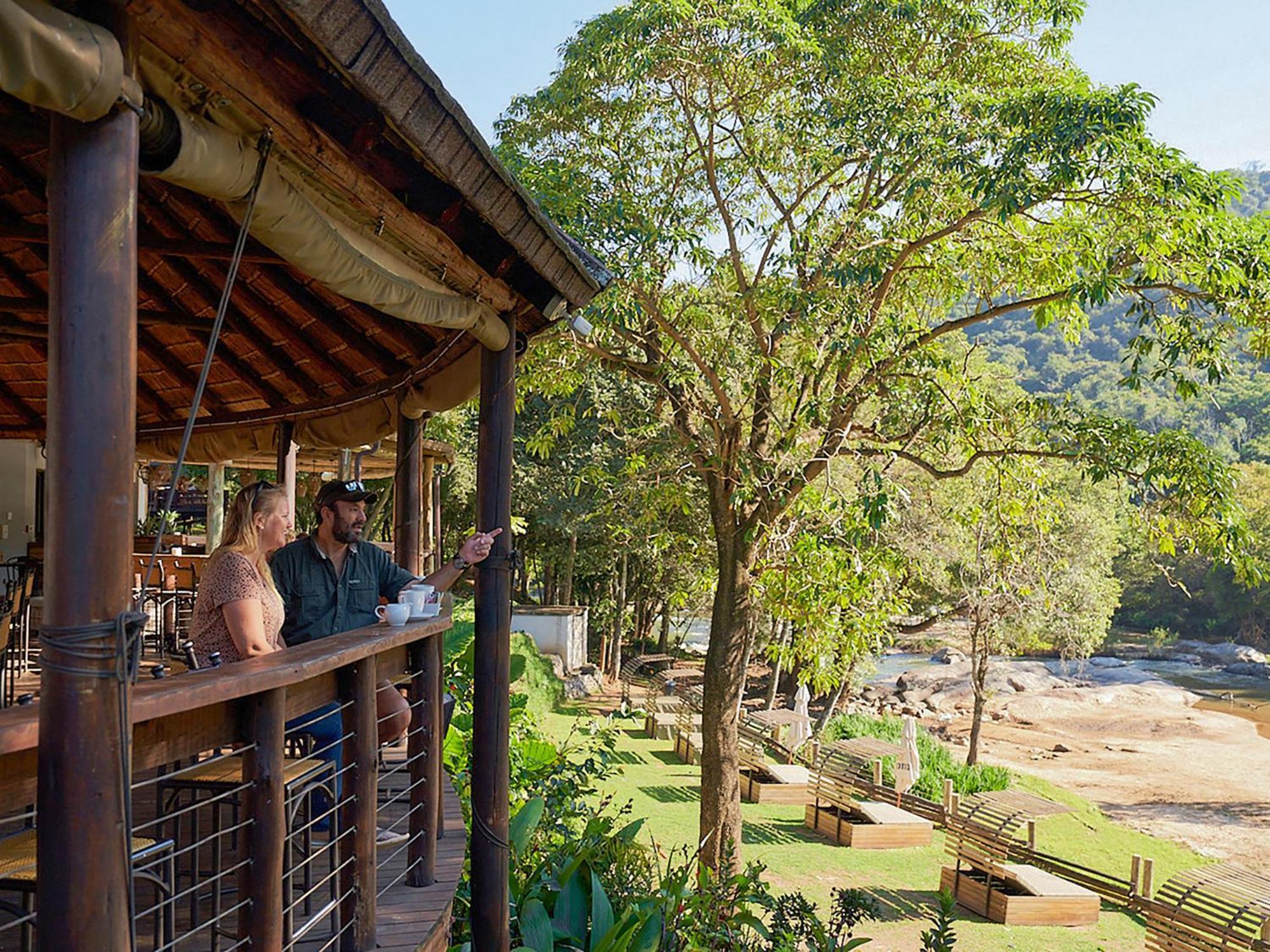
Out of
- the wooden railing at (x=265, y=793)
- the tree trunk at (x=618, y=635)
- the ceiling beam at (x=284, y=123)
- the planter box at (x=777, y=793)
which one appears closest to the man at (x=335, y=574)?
the wooden railing at (x=265, y=793)

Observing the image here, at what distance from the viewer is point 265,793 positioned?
8.50 feet

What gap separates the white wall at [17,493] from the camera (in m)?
13.4

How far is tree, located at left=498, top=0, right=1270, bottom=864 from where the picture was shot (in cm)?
912

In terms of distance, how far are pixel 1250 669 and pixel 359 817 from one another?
47.9 metres

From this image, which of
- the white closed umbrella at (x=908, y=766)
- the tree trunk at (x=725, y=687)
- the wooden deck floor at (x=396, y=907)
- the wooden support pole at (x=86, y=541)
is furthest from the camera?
the white closed umbrella at (x=908, y=766)

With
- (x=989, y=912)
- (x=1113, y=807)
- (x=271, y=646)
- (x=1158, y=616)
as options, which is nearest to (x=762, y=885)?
(x=271, y=646)

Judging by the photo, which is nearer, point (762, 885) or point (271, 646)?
point (271, 646)

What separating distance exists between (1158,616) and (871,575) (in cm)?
4714

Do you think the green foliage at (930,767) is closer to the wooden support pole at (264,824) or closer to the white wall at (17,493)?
the white wall at (17,493)

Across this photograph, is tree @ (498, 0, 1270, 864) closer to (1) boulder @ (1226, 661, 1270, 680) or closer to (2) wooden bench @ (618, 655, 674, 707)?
(2) wooden bench @ (618, 655, 674, 707)

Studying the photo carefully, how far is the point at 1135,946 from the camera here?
13109mm

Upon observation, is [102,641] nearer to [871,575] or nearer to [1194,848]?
[871,575]

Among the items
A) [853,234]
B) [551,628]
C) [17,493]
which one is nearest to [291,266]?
[853,234]

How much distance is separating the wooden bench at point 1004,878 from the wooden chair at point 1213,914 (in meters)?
0.87
